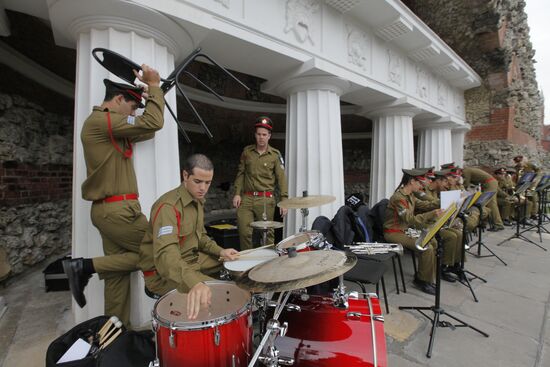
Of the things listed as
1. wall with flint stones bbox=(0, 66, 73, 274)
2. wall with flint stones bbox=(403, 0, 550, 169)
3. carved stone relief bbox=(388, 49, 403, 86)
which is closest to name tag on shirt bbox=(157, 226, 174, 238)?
wall with flint stones bbox=(0, 66, 73, 274)

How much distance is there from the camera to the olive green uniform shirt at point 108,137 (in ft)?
6.46

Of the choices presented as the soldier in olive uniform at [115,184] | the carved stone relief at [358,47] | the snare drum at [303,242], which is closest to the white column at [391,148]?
the carved stone relief at [358,47]

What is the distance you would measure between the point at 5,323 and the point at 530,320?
18.0 ft

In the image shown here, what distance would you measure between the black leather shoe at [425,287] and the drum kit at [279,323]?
212 centimetres

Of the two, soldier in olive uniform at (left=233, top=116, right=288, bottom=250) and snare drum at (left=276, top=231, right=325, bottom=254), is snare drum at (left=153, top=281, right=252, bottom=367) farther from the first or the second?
soldier in olive uniform at (left=233, top=116, right=288, bottom=250)

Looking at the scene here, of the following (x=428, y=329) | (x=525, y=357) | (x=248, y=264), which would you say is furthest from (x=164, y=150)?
(x=525, y=357)

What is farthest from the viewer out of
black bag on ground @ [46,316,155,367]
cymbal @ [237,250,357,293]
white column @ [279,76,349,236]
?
white column @ [279,76,349,236]

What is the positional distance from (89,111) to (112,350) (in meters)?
1.99

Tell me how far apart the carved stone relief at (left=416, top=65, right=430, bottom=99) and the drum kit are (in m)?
6.49

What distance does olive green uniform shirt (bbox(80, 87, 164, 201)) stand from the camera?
1970mm

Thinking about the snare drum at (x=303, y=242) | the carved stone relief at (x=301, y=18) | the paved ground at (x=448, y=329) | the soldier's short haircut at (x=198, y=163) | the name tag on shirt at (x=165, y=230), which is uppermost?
the carved stone relief at (x=301, y=18)

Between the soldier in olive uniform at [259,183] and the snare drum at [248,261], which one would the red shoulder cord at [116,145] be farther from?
the soldier in olive uniform at [259,183]

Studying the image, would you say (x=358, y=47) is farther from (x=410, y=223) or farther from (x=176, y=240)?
(x=176, y=240)

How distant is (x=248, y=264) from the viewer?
1.78 metres
